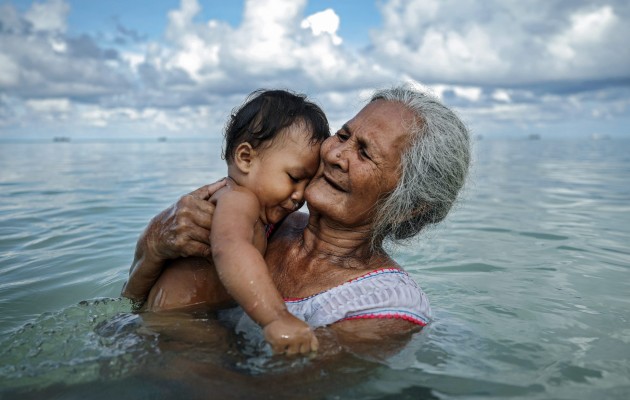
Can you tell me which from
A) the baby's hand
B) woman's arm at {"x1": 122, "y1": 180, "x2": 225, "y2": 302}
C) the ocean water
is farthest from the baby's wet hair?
the baby's hand

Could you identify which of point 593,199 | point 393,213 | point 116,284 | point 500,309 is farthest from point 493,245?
point 593,199

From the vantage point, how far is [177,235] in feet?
10.6

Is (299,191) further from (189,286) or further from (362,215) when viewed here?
(189,286)

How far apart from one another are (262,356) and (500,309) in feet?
7.85

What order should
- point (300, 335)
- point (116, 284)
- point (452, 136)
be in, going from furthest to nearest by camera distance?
point (116, 284), point (452, 136), point (300, 335)

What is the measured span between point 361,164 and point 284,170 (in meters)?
0.51

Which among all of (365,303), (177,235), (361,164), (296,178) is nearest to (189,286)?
(177,235)

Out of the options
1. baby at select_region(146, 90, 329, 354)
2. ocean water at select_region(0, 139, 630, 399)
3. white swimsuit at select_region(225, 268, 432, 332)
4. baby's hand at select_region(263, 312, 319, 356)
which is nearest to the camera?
baby's hand at select_region(263, 312, 319, 356)

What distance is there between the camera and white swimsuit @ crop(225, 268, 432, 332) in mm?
3174

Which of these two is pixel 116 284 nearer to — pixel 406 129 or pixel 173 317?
pixel 173 317

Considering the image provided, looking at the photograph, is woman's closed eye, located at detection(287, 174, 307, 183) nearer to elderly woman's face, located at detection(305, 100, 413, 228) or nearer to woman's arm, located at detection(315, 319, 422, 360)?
elderly woman's face, located at detection(305, 100, 413, 228)

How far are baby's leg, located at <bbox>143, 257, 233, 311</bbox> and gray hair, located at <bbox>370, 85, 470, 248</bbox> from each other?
113cm

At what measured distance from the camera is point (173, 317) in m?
3.29

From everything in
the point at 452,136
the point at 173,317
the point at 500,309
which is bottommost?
the point at 500,309
